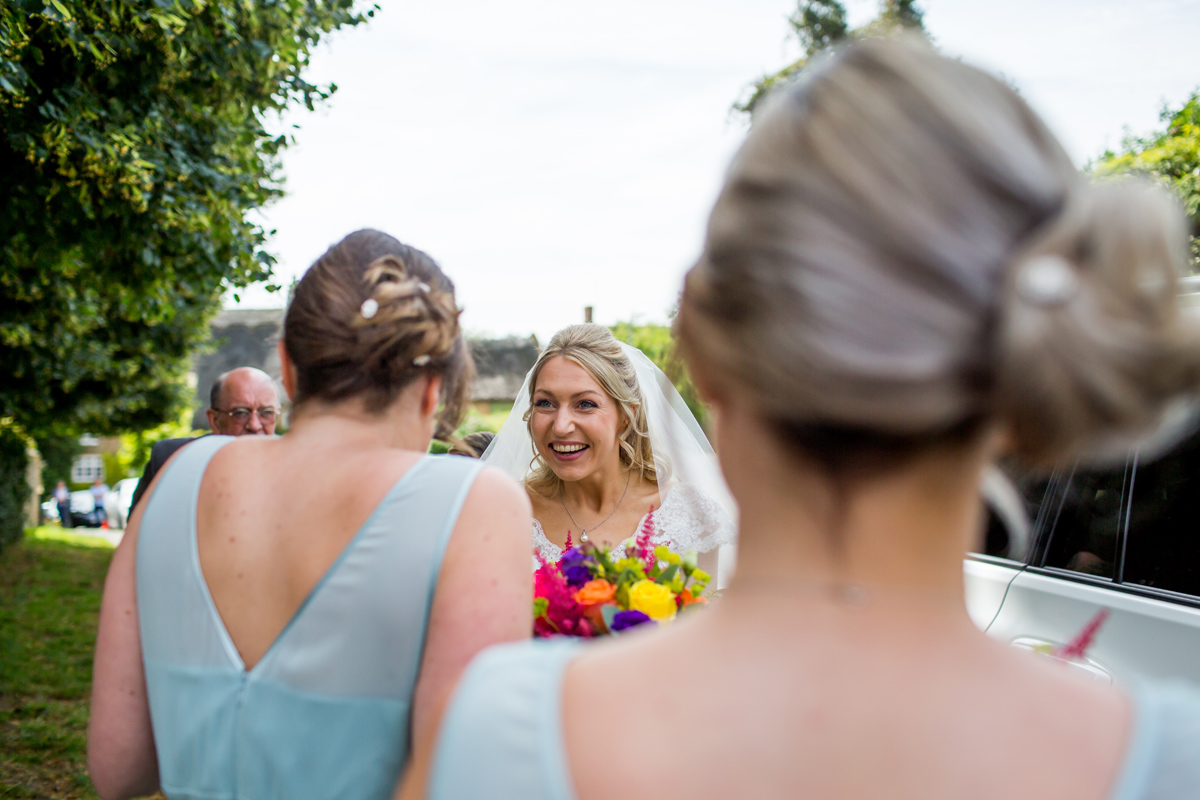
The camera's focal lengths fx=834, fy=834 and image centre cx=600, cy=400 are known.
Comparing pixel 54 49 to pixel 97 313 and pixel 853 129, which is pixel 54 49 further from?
pixel 97 313

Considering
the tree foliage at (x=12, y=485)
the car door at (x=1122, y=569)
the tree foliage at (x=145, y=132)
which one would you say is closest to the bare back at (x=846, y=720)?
the car door at (x=1122, y=569)

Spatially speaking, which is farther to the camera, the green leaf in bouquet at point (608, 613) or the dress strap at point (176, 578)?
the green leaf in bouquet at point (608, 613)

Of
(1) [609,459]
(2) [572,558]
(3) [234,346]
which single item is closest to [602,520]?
(1) [609,459]

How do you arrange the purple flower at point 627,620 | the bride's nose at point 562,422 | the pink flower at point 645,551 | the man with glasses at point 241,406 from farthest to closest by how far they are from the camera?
the man with glasses at point 241,406, the bride's nose at point 562,422, the pink flower at point 645,551, the purple flower at point 627,620

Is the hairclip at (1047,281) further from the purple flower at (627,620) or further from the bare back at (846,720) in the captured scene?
the purple flower at (627,620)

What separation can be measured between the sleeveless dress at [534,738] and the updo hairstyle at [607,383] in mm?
3009

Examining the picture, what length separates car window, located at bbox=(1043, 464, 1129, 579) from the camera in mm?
3137

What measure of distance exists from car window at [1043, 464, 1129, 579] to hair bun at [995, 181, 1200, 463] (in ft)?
9.18

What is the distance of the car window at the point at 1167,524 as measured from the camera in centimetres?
286

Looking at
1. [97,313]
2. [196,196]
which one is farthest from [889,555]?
[97,313]

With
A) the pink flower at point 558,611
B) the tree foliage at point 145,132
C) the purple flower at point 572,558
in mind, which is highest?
the tree foliage at point 145,132

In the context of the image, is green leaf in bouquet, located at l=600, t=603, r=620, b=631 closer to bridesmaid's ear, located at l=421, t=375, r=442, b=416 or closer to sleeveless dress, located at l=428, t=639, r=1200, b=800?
bridesmaid's ear, located at l=421, t=375, r=442, b=416

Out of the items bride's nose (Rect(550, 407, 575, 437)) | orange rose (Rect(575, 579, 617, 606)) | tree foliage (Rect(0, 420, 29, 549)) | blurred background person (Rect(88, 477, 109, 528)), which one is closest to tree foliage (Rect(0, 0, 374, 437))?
bride's nose (Rect(550, 407, 575, 437))

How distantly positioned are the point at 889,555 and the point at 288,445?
1194 mm
